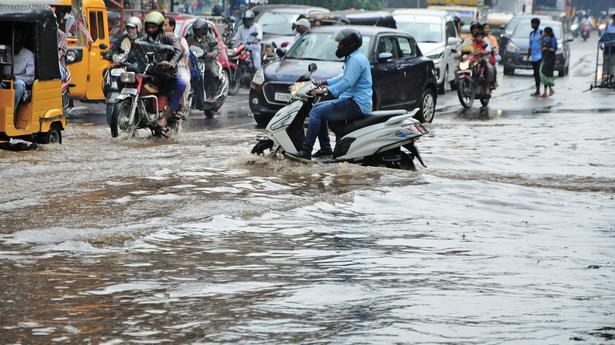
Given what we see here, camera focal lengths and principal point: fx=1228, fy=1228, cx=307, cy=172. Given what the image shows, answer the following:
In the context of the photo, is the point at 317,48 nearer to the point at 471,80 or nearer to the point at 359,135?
the point at 471,80

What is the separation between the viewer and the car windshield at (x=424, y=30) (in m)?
28.6

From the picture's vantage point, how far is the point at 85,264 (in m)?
7.71

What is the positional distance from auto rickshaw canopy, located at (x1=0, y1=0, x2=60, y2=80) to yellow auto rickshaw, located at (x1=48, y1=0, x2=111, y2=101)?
5144mm

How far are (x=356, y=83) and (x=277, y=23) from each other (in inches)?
695

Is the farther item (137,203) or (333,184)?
(333,184)

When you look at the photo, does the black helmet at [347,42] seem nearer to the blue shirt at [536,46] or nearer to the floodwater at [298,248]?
the floodwater at [298,248]

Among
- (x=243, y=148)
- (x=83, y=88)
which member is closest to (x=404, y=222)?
(x=243, y=148)

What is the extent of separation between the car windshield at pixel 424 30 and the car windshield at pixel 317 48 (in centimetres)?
895

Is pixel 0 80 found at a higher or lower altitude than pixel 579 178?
higher

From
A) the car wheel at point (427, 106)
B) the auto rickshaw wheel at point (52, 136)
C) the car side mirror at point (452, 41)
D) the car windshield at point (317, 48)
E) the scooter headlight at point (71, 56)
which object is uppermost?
the scooter headlight at point (71, 56)

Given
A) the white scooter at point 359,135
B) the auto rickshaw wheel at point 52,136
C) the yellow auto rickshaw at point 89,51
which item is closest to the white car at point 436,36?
the yellow auto rickshaw at point 89,51

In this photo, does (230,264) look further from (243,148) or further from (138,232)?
(243,148)

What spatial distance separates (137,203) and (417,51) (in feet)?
37.3

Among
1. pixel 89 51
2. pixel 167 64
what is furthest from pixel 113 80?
pixel 89 51
